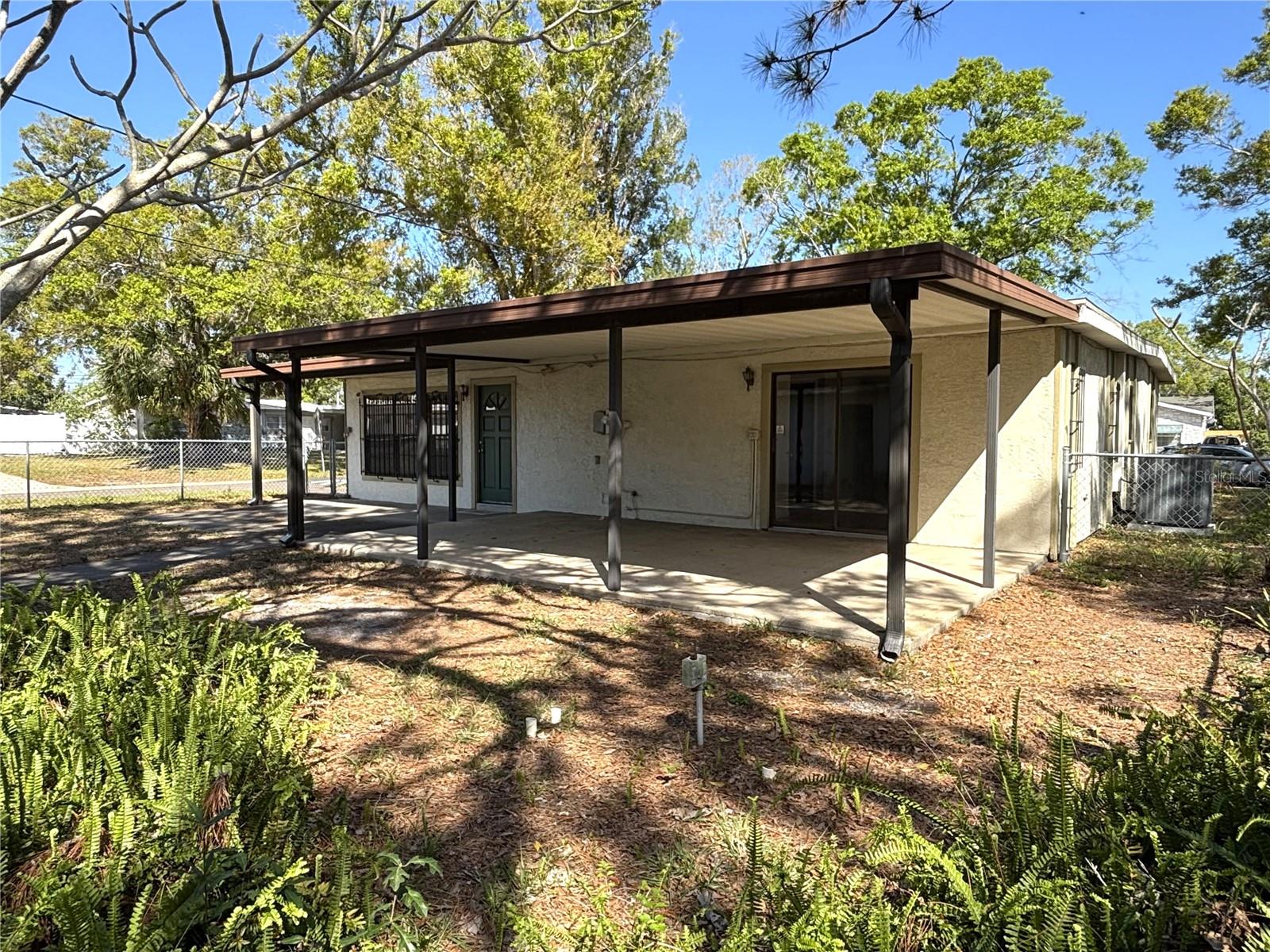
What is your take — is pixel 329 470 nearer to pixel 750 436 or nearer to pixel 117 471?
pixel 117 471

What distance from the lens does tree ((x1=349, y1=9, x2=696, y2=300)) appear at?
1880cm

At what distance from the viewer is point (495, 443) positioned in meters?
13.3

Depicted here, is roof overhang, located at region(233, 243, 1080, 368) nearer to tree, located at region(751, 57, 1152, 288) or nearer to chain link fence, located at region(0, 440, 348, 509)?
chain link fence, located at region(0, 440, 348, 509)

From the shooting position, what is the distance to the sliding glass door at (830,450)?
30.6ft

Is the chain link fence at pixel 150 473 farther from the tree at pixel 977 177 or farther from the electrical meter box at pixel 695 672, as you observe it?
the tree at pixel 977 177

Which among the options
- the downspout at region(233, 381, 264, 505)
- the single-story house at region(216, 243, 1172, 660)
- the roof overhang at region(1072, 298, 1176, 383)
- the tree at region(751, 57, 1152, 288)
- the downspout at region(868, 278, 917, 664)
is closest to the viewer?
the downspout at region(868, 278, 917, 664)

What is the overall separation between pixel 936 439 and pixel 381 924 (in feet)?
25.8

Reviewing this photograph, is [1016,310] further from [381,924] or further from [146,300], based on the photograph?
[146,300]

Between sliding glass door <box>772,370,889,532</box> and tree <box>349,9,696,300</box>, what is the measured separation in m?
11.2

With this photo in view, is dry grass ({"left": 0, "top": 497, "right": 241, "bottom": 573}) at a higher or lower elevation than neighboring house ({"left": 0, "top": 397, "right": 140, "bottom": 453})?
lower

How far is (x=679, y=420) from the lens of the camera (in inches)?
426

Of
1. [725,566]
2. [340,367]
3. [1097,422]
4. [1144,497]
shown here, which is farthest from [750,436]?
[340,367]

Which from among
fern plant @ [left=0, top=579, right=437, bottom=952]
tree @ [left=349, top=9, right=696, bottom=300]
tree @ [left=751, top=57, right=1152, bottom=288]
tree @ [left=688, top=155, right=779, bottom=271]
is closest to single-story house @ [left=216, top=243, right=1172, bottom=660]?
fern plant @ [left=0, top=579, right=437, bottom=952]

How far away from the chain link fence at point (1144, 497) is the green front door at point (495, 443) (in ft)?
26.9
